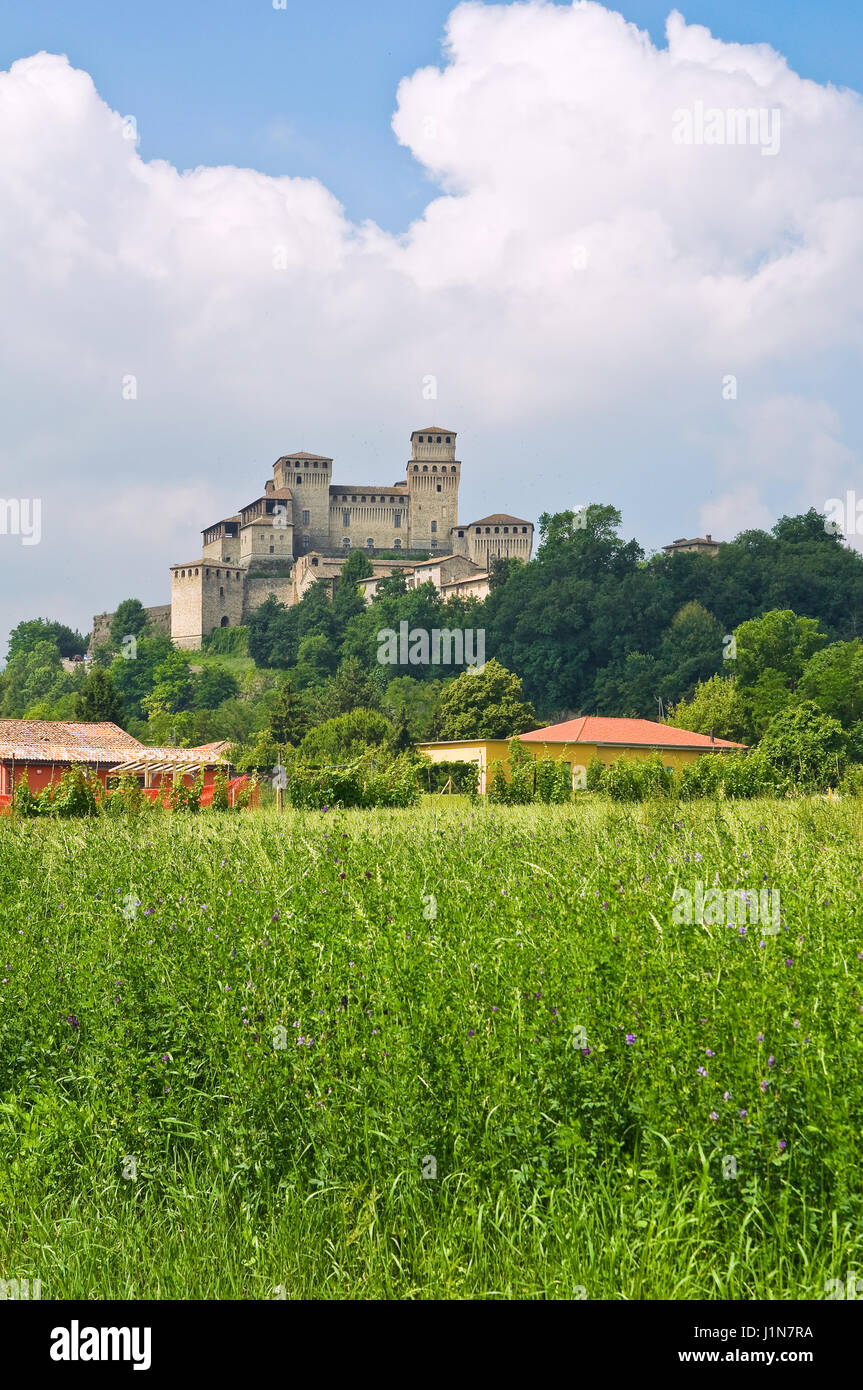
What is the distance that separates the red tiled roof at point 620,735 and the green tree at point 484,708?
11800 mm

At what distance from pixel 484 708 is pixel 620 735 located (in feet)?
56.0

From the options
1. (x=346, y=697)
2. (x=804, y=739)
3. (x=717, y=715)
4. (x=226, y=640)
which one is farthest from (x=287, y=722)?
(x=226, y=640)

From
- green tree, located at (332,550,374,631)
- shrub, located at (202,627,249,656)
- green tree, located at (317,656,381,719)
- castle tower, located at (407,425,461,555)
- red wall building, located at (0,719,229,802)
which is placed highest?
castle tower, located at (407,425,461,555)

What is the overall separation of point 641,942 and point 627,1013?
602 millimetres

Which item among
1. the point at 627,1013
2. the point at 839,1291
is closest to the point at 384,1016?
the point at 627,1013

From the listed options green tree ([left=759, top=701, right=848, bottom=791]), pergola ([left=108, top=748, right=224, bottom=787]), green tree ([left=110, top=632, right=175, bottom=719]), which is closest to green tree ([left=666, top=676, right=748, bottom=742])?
green tree ([left=759, top=701, right=848, bottom=791])

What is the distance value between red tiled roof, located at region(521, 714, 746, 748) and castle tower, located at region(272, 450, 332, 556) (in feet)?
232

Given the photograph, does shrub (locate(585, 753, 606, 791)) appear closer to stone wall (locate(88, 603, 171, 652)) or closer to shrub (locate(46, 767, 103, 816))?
shrub (locate(46, 767, 103, 816))

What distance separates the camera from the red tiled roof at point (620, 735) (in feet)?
161

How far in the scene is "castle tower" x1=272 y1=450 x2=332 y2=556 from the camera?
392 ft

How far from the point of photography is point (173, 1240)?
14.4 feet

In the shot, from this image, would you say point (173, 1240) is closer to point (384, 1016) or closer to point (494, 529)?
point (384, 1016)

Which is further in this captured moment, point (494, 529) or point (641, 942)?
point (494, 529)

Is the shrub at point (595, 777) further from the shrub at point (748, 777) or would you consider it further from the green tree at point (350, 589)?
the green tree at point (350, 589)
